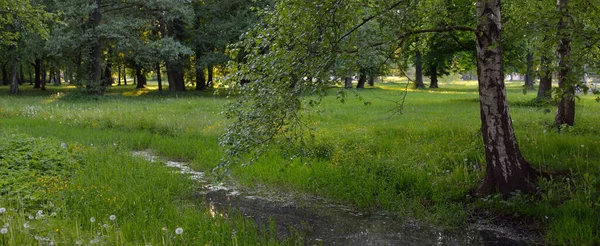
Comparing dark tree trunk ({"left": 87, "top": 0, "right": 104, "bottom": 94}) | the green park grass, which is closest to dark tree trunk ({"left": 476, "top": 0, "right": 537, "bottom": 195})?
the green park grass

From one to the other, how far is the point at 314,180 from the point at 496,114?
3628 mm

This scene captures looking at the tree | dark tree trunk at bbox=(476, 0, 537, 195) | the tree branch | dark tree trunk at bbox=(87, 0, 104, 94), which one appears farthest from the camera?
dark tree trunk at bbox=(87, 0, 104, 94)

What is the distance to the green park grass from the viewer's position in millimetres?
6086

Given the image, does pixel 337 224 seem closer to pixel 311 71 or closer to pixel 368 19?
pixel 311 71

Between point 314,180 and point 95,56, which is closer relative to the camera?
point 314,180

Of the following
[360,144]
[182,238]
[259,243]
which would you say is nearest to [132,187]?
[182,238]

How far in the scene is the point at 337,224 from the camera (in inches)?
277

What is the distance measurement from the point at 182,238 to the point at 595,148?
325 inches

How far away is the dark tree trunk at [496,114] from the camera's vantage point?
701 centimetres

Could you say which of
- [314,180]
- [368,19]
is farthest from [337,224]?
[368,19]

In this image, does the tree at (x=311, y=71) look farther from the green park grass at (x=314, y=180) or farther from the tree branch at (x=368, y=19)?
the green park grass at (x=314, y=180)

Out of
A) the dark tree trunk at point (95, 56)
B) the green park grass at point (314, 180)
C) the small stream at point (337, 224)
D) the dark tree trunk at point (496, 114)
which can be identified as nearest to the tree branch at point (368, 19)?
the green park grass at point (314, 180)

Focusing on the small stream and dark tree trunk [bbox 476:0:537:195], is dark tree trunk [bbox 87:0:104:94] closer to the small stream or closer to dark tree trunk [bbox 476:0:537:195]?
the small stream

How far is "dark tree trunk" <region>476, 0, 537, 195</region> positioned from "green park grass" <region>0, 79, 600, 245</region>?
0.36 meters
